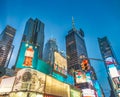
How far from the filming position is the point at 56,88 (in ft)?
84.0

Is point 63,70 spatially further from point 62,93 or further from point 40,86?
point 40,86

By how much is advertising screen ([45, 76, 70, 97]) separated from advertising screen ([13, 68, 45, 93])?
165 centimetres

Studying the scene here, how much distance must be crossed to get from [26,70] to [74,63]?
459 ft

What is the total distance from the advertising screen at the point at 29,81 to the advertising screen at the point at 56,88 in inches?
65.1

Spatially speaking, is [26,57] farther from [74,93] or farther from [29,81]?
[74,93]

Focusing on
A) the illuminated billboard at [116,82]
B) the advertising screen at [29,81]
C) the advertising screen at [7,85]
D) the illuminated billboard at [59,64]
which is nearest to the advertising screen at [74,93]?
the advertising screen at [29,81]

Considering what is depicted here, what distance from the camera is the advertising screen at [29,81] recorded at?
2053 centimetres

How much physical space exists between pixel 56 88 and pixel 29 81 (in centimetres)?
Answer: 720

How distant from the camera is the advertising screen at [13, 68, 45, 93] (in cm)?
2053

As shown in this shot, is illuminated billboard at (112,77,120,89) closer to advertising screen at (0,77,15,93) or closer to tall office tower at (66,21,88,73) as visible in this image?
tall office tower at (66,21,88,73)

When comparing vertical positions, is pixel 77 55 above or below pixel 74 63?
above

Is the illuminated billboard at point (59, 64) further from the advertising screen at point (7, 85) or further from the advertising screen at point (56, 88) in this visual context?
the advertising screen at point (7, 85)

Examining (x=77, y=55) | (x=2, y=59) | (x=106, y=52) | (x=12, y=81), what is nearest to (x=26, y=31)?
(x=2, y=59)

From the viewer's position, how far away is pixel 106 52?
155000mm
